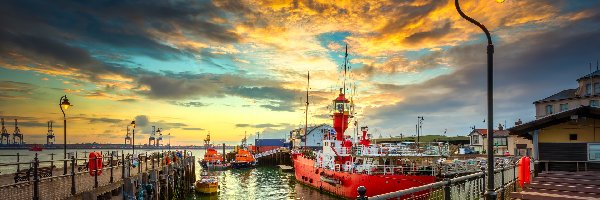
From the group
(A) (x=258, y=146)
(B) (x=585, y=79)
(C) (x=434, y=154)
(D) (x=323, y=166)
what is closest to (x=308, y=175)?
(D) (x=323, y=166)

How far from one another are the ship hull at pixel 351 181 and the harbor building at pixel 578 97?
37.3 metres

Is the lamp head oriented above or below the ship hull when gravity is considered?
above

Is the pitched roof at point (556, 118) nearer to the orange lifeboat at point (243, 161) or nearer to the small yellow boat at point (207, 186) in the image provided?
the small yellow boat at point (207, 186)

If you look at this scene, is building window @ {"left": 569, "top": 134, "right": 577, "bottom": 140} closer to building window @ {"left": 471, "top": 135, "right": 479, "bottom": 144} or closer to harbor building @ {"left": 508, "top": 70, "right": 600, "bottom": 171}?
harbor building @ {"left": 508, "top": 70, "right": 600, "bottom": 171}

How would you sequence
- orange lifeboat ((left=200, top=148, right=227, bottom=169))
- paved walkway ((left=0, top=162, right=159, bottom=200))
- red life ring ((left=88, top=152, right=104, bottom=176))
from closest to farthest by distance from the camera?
paved walkway ((left=0, top=162, right=159, bottom=200))
red life ring ((left=88, top=152, right=104, bottom=176))
orange lifeboat ((left=200, top=148, right=227, bottom=169))

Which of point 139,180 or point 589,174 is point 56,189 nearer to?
point 139,180

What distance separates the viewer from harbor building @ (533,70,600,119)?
55562 millimetres

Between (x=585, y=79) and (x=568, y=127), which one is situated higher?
(x=585, y=79)

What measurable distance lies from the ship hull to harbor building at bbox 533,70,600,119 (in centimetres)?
3730

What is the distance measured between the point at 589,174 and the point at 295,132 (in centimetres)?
11780

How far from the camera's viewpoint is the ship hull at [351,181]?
102 ft

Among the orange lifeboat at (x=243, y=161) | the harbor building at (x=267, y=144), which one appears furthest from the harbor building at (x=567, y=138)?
the harbor building at (x=267, y=144)

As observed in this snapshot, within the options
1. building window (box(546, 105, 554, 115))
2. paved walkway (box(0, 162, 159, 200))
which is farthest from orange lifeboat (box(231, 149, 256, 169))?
paved walkway (box(0, 162, 159, 200))

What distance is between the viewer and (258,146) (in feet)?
418
